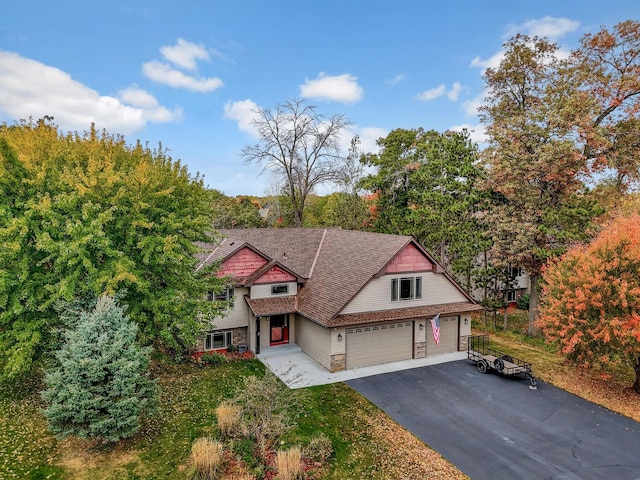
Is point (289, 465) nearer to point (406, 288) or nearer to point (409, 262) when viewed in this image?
point (406, 288)

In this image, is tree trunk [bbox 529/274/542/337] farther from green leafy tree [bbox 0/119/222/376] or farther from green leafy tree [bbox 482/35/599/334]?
green leafy tree [bbox 0/119/222/376]

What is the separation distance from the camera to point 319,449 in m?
11.3

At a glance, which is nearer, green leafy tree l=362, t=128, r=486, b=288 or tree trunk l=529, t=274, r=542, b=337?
tree trunk l=529, t=274, r=542, b=337

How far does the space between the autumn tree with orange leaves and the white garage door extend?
551 cm

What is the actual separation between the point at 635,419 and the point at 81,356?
19.9 meters

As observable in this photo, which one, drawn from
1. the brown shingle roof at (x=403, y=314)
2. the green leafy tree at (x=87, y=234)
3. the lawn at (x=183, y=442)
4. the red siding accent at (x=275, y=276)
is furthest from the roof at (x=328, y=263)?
the lawn at (x=183, y=442)

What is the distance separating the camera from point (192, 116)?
25.6 m

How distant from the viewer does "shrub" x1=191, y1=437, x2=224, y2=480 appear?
1002 cm

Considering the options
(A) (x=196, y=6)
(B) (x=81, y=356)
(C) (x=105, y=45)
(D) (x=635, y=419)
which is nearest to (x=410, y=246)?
(D) (x=635, y=419)

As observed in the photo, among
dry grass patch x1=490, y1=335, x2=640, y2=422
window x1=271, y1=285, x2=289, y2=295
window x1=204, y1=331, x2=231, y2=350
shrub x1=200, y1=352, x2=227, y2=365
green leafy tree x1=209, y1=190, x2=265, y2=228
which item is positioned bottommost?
dry grass patch x1=490, y1=335, x2=640, y2=422

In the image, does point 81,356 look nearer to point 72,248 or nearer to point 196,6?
point 72,248

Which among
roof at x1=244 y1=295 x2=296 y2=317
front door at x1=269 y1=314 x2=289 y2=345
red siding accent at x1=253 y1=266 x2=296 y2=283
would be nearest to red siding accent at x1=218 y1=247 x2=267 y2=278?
red siding accent at x1=253 y1=266 x2=296 y2=283

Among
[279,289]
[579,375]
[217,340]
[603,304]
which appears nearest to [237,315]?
[217,340]

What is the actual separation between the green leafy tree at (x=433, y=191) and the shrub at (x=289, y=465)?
2189 cm
